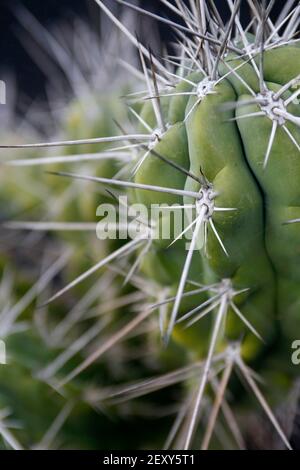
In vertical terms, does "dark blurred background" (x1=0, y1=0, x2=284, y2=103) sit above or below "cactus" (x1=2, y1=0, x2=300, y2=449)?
above

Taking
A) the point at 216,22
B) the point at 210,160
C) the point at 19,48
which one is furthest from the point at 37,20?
the point at 210,160

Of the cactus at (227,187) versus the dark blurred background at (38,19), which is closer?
the cactus at (227,187)

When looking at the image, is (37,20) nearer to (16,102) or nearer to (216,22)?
(16,102)

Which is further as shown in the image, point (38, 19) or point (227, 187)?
point (38, 19)

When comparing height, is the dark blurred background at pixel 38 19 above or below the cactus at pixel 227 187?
above

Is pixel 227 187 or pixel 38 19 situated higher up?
pixel 38 19
